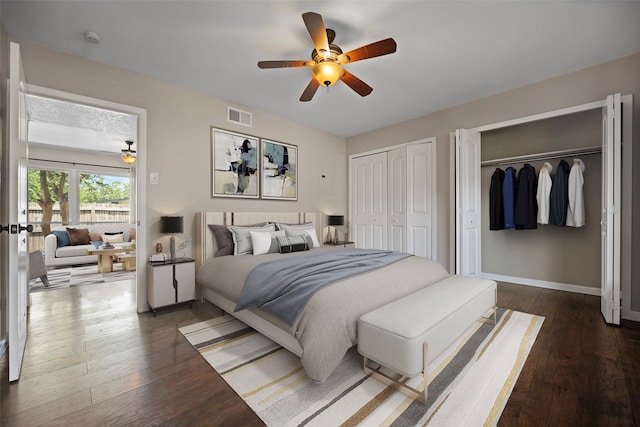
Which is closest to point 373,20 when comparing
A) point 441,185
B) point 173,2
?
point 173,2

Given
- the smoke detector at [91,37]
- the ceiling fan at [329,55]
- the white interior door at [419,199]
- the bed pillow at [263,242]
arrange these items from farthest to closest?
the white interior door at [419,199] < the bed pillow at [263,242] < the smoke detector at [91,37] < the ceiling fan at [329,55]

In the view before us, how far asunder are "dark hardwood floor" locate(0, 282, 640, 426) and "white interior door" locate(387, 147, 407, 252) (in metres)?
2.21

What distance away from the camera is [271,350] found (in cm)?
217

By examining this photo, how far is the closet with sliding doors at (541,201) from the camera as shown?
11.6 feet

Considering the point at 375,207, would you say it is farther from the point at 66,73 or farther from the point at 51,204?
the point at 51,204

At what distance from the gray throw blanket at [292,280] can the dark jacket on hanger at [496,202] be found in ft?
8.02

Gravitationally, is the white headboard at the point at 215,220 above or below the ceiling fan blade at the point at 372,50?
below

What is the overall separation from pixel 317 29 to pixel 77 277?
5.53 m

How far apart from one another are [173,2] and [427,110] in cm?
354

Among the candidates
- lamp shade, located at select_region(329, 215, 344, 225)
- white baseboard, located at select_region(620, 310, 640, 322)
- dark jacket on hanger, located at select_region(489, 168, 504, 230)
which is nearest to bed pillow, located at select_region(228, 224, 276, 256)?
lamp shade, located at select_region(329, 215, 344, 225)

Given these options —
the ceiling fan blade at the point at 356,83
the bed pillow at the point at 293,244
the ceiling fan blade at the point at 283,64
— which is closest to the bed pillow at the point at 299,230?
the bed pillow at the point at 293,244

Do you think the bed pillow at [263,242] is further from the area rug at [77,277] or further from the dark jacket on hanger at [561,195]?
the dark jacket on hanger at [561,195]

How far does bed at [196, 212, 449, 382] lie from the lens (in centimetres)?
166

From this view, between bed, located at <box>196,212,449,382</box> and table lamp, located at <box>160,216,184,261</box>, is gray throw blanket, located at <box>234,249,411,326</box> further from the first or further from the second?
table lamp, located at <box>160,216,184,261</box>
